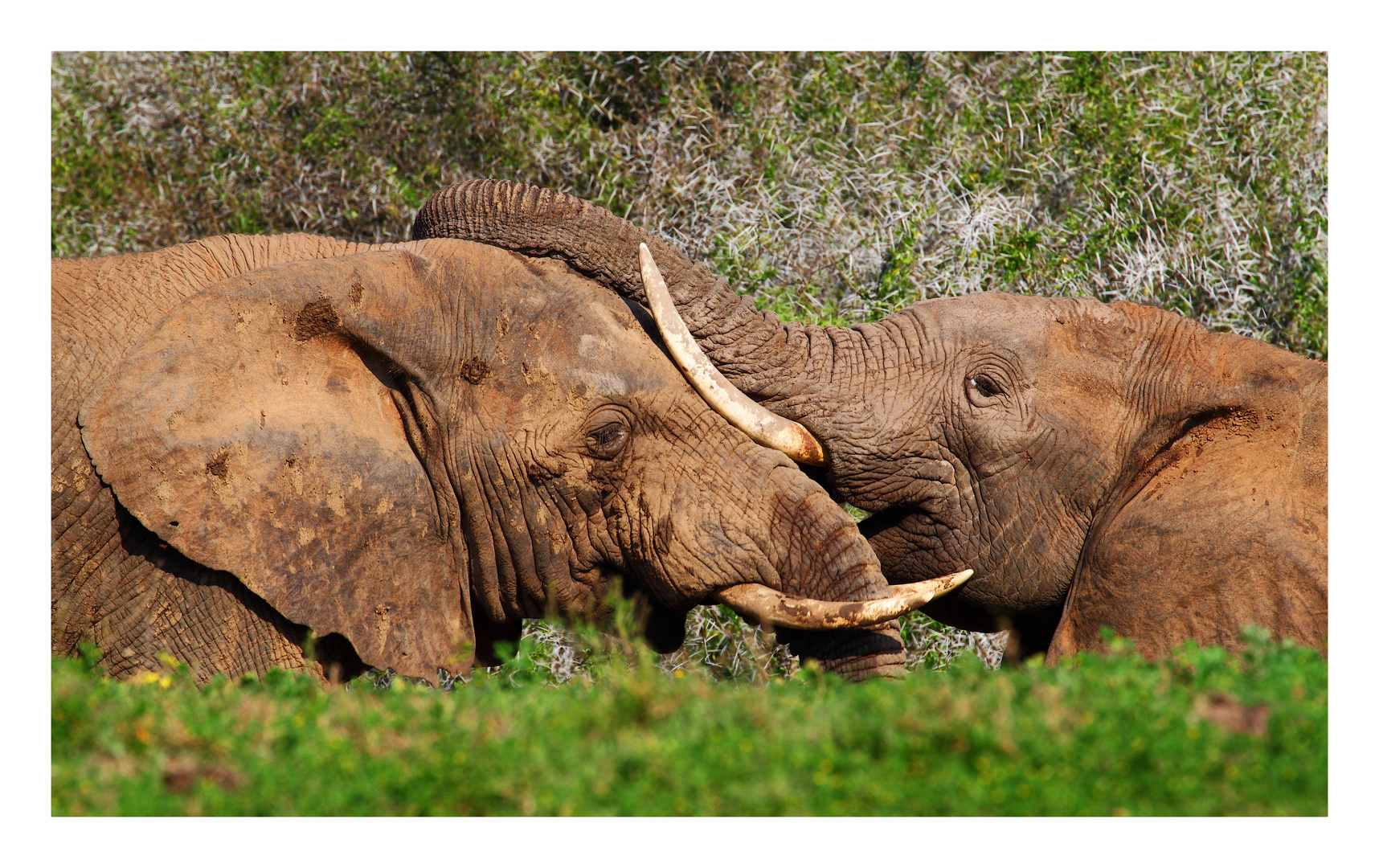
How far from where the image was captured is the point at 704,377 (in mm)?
5508

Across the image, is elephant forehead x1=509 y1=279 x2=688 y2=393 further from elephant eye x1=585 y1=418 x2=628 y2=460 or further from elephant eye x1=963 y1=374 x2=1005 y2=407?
elephant eye x1=963 y1=374 x2=1005 y2=407

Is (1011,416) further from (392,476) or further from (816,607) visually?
(392,476)

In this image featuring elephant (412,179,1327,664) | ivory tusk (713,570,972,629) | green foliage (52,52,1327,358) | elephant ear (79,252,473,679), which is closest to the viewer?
elephant ear (79,252,473,679)

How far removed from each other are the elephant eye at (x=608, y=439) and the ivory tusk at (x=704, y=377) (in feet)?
1.07

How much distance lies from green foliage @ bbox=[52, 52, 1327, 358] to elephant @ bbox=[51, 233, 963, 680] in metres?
3.09

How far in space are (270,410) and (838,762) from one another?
2393 mm

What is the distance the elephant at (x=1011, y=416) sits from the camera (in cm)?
564

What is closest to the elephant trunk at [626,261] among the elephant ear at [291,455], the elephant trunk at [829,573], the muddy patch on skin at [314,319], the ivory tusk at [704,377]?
the ivory tusk at [704,377]

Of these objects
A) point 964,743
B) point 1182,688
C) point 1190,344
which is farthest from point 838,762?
point 1190,344

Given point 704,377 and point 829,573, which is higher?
point 704,377

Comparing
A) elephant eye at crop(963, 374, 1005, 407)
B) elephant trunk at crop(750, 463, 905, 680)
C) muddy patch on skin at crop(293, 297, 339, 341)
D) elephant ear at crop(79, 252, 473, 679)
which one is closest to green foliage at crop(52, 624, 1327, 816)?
elephant ear at crop(79, 252, 473, 679)

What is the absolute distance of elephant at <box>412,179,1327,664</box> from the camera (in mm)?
5645

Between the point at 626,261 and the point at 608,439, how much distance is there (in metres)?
0.71

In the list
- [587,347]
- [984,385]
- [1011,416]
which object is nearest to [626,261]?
[587,347]
